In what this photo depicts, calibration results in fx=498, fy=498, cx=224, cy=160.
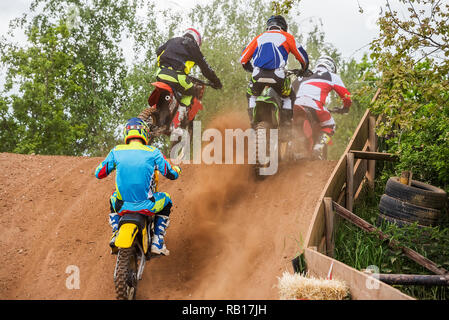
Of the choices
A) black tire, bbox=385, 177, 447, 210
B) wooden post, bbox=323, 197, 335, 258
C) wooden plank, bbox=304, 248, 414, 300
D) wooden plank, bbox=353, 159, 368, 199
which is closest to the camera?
wooden plank, bbox=304, 248, 414, 300

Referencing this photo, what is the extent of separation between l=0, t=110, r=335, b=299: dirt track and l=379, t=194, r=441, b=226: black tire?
117 centimetres

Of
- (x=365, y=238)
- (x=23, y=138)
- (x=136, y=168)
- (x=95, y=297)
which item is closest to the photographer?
(x=136, y=168)

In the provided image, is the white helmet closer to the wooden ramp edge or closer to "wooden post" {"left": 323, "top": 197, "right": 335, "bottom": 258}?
the wooden ramp edge

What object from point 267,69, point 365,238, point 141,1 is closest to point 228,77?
point 141,1

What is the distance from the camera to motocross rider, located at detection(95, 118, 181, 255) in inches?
234

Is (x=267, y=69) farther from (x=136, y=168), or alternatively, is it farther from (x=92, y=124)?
(x=92, y=124)

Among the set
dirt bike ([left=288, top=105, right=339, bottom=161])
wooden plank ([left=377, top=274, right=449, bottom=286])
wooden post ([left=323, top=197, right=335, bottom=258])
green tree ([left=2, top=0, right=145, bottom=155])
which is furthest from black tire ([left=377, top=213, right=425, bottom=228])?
green tree ([left=2, top=0, right=145, bottom=155])

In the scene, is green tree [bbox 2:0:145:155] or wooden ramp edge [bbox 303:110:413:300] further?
green tree [bbox 2:0:145:155]

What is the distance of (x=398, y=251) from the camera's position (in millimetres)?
6770

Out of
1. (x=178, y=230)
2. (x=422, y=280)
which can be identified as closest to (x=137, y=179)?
(x=178, y=230)

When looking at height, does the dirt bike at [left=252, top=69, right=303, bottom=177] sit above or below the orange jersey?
below

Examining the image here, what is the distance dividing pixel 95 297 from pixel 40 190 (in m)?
3.40

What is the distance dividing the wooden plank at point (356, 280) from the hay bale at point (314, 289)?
0.10 meters

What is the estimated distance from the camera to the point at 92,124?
73.6ft
